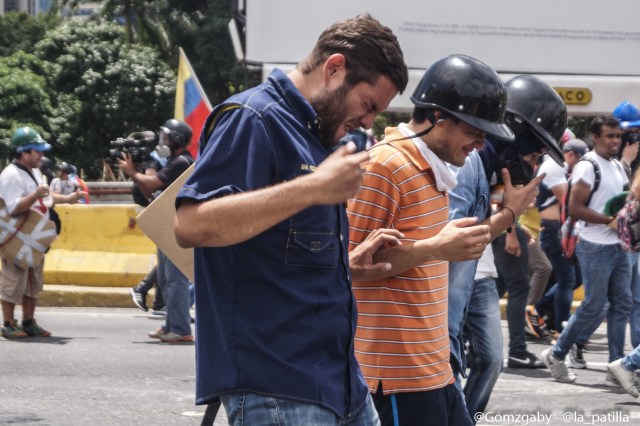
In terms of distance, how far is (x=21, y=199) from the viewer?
888cm

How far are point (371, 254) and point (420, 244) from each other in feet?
0.50

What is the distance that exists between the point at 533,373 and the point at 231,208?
5750 millimetres

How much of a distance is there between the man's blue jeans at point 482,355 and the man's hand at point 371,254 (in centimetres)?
178

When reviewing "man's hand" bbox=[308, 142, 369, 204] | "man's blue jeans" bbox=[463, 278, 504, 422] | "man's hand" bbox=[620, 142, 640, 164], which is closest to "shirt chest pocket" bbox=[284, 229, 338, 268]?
"man's hand" bbox=[308, 142, 369, 204]

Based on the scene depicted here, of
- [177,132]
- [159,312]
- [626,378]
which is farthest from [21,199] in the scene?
[626,378]

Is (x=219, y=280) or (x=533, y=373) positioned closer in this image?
(x=219, y=280)

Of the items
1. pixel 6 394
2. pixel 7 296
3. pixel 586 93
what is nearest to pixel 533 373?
pixel 6 394

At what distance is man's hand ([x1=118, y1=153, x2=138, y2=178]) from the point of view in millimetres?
8922

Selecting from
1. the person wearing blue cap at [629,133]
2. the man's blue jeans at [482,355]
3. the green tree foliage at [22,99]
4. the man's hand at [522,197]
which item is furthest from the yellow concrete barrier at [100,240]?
the green tree foliage at [22,99]

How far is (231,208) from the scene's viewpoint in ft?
Result: 7.82

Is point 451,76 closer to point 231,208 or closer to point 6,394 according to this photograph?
point 231,208

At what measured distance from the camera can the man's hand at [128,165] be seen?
892 cm

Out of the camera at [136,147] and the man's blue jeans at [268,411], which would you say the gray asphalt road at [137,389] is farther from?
the man's blue jeans at [268,411]

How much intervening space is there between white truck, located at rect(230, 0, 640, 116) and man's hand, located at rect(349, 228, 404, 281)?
34.6ft
